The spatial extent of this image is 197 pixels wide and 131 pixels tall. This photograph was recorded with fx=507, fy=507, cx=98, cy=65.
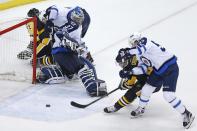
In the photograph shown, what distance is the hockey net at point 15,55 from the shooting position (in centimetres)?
424

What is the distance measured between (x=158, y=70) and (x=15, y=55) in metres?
1.64

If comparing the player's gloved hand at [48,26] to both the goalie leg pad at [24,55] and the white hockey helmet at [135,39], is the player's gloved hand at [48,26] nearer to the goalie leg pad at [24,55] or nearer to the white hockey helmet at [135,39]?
the goalie leg pad at [24,55]

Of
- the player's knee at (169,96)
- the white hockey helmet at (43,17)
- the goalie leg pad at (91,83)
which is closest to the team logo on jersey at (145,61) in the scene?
the player's knee at (169,96)

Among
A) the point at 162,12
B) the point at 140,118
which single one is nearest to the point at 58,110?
the point at 140,118

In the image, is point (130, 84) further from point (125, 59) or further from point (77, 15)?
point (77, 15)

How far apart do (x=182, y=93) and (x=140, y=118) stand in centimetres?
62

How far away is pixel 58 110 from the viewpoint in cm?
367

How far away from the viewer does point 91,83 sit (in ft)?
13.0

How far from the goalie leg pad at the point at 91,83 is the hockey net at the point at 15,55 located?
0.46 meters

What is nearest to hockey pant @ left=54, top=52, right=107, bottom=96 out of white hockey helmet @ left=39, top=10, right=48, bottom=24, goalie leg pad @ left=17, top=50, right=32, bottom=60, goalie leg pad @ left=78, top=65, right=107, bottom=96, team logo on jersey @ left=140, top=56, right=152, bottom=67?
goalie leg pad @ left=78, top=65, right=107, bottom=96

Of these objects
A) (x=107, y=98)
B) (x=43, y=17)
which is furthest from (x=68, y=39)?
(x=107, y=98)

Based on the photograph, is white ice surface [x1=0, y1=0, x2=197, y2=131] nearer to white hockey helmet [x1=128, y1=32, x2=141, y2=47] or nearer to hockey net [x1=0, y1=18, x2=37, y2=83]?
hockey net [x1=0, y1=18, x2=37, y2=83]

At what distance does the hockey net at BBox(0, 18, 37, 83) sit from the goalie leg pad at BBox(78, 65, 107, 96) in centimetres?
46

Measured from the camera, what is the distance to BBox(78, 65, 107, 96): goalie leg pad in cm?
391
